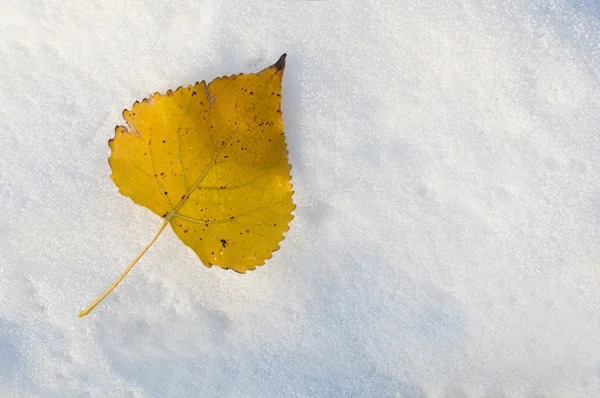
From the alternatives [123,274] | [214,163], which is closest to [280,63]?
[214,163]

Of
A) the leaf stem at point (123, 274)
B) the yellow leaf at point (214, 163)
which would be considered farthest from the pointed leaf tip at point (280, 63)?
the leaf stem at point (123, 274)

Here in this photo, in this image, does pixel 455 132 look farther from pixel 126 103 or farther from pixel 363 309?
pixel 126 103

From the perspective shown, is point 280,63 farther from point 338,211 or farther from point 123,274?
point 123,274

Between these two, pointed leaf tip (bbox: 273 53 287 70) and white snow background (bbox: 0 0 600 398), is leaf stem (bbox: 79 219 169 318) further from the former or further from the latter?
pointed leaf tip (bbox: 273 53 287 70)

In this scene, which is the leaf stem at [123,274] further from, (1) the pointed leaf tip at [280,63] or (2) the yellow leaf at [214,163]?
(1) the pointed leaf tip at [280,63]

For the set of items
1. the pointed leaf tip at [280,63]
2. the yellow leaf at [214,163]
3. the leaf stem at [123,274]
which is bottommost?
the leaf stem at [123,274]
